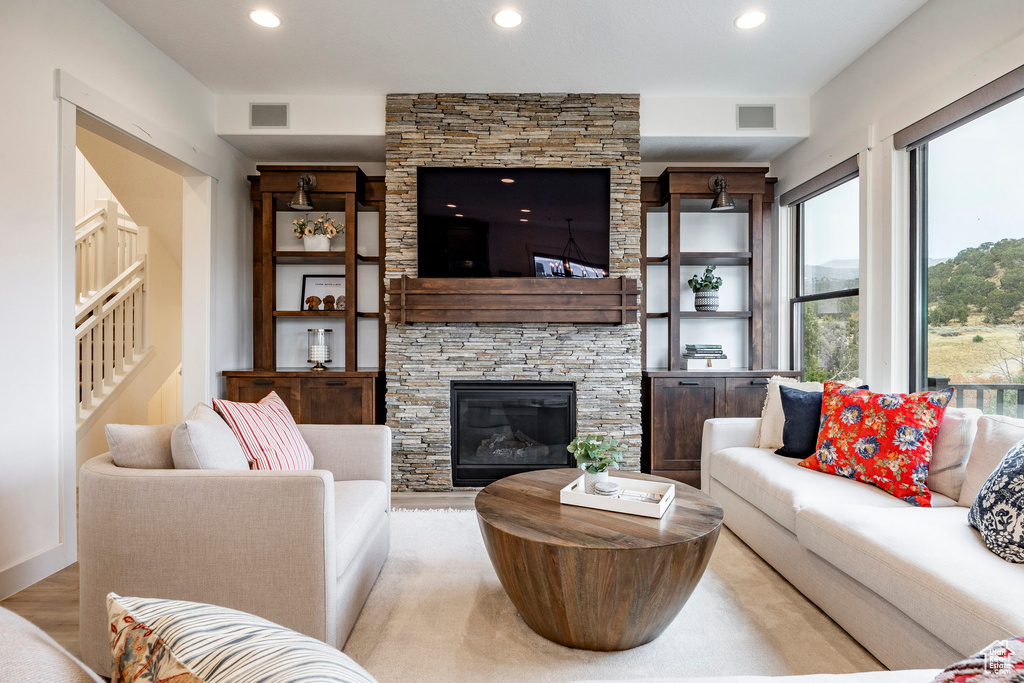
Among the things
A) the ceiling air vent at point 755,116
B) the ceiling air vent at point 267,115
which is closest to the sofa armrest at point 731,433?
the ceiling air vent at point 755,116

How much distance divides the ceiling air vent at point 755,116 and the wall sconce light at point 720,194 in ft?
1.18

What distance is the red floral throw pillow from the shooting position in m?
2.18

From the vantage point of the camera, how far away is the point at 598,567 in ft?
5.24

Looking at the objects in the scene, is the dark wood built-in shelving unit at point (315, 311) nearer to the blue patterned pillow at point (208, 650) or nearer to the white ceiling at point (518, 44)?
the white ceiling at point (518, 44)

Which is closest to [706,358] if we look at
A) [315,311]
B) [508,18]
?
[508,18]

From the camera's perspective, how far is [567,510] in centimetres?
193

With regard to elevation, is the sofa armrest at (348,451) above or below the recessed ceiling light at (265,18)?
below

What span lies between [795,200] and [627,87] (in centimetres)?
150

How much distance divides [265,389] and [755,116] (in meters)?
3.89

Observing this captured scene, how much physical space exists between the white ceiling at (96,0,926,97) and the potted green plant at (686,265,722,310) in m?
1.28

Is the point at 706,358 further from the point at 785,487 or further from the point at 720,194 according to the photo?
the point at 785,487

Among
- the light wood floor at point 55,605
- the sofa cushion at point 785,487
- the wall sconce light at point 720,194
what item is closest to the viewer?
the light wood floor at point 55,605

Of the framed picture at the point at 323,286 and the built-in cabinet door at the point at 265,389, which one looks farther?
the framed picture at the point at 323,286

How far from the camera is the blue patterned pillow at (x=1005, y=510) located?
5.09 ft
